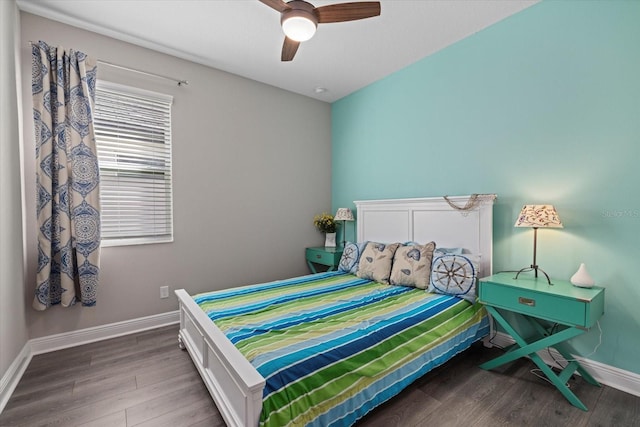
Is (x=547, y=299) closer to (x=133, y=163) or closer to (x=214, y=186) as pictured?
(x=214, y=186)

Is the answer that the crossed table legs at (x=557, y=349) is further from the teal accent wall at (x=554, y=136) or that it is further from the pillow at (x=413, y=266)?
the pillow at (x=413, y=266)

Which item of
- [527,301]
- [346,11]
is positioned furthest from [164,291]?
[527,301]

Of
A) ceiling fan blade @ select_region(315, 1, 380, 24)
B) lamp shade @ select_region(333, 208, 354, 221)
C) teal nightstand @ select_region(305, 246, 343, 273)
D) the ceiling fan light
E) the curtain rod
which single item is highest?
the curtain rod

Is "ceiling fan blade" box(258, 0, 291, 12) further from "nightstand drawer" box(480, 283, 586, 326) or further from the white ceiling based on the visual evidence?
"nightstand drawer" box(480, 283, 586, 326)

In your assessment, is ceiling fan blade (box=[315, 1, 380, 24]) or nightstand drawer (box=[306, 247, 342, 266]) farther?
nightstand drawer (box=[306, 247, 342, 266])

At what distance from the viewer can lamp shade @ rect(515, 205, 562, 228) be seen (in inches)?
79.2

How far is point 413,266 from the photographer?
265cm

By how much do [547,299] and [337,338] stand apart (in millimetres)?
1390

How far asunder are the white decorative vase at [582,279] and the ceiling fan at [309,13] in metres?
2.22

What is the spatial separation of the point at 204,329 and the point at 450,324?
170 cm

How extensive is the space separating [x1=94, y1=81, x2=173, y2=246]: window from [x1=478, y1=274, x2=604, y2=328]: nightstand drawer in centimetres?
306

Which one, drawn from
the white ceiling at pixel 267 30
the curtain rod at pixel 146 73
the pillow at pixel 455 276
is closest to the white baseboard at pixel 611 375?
the pillow at pixel 455 276

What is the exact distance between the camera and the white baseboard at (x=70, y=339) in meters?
1.92

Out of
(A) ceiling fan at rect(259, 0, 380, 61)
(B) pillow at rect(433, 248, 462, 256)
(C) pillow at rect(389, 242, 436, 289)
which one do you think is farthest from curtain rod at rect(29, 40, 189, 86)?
(B) pillow at rect(433, 248, 462, 256)
